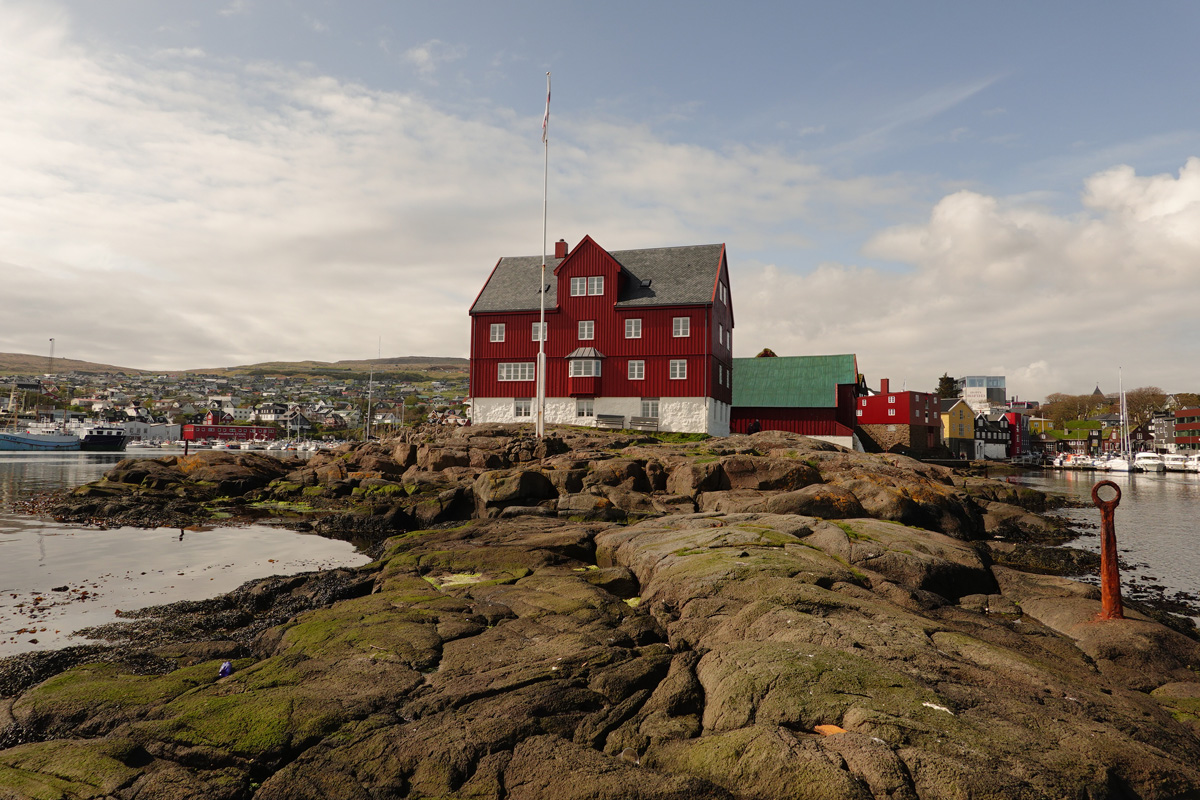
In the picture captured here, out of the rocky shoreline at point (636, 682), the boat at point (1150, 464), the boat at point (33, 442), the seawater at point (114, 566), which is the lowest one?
the boat at point (1150, 464)

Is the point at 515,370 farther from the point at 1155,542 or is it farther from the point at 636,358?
the point at 1155,542

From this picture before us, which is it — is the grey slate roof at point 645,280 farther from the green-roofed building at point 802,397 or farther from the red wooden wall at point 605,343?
the green-roofed building at point 802,397

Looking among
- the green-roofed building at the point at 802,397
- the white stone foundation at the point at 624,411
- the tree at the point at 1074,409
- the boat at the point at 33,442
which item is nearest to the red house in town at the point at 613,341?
the white stone foundation at the point at 624,411

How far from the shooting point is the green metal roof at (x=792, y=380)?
178ft

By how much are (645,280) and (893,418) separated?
43026 mm

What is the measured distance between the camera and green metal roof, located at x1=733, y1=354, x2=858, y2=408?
5431 centimetres

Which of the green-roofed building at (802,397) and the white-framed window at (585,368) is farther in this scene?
the green-roofed building at (802,397)

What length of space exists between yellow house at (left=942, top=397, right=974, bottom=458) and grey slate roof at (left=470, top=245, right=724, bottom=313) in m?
77.9

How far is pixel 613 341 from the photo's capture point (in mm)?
44531

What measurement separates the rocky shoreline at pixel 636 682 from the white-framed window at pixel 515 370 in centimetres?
2906

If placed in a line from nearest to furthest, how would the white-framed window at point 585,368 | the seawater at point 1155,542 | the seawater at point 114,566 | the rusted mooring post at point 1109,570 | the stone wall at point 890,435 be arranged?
the rusted mooring post at point 1109,570
the seawater at point 114,566
the seawater at point 1155,542
the white-framed window at point 585,368
the stone wall at point 890,435

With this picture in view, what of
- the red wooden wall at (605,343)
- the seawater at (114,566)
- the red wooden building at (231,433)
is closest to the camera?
the seawater at (114,566)

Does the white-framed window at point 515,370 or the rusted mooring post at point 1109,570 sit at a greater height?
the white-framed window at point 515,370

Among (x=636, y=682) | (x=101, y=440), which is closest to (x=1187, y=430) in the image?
(x=636, y=682)
